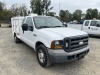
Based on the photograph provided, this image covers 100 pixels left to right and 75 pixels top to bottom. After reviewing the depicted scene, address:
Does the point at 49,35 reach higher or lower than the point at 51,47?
higher

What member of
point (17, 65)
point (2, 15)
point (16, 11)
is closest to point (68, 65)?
point (17, 65)

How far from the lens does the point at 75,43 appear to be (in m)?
4.18

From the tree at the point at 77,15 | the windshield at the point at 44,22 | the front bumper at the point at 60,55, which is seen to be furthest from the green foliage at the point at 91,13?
the front bumper at the point at 60,55

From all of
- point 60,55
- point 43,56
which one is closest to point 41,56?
point 43,56

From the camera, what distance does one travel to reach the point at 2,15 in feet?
139

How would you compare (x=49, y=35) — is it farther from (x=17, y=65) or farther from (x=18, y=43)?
(x=18, y=43)

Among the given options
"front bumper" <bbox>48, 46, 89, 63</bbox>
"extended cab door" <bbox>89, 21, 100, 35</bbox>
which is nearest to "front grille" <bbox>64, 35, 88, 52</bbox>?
"front bumper" <bbox>48, 46, 89, 63</bbox>

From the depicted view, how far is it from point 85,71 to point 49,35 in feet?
5.46

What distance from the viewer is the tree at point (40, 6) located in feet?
139

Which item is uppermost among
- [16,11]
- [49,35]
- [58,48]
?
[16,11]

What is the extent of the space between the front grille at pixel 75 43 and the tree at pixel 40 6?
38.9 meters

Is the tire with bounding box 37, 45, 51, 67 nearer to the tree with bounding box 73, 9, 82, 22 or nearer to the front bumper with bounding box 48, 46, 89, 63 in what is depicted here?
the front bumper with bounding box 48, 46, 89, 63

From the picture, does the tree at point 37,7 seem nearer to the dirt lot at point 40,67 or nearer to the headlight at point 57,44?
the dirt lot at point 40,67

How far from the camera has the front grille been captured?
13.1 ft
